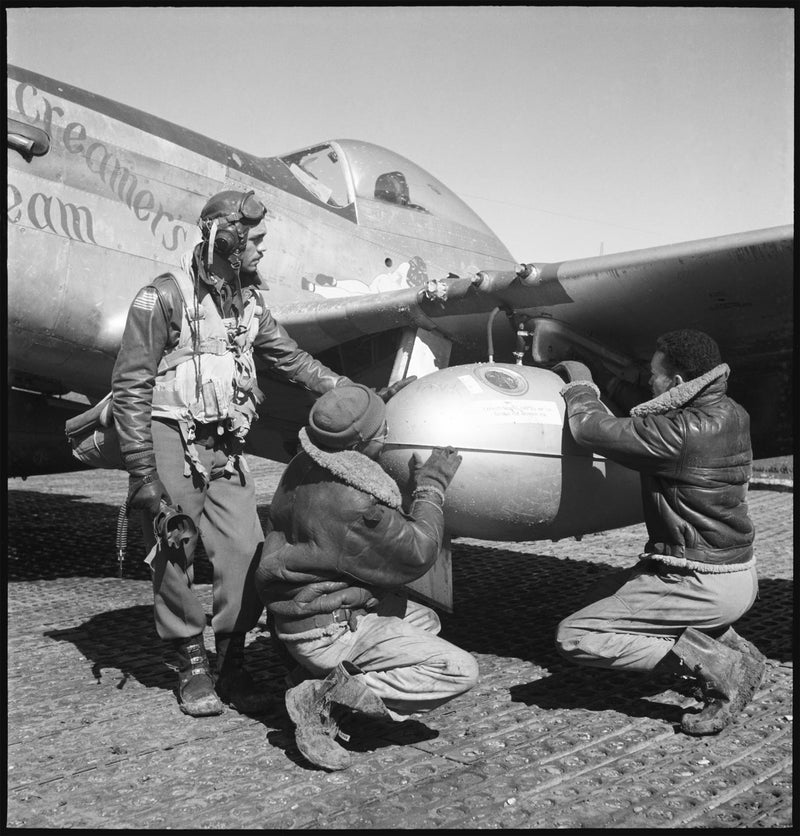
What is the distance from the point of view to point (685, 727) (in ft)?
10.1

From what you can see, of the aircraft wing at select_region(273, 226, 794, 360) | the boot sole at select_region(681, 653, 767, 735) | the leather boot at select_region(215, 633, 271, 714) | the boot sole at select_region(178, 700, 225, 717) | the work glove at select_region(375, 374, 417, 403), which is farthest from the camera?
the work glove at select_region(375, 374, 417, 403)

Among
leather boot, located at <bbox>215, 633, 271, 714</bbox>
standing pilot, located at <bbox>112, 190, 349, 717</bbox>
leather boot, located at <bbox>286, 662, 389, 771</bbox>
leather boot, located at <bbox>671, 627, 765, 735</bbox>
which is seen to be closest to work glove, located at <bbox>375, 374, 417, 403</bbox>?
standing pilot, located at <bbox>112, 190, 349, 717</bbox>

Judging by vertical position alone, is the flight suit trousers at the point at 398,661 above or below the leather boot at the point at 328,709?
above

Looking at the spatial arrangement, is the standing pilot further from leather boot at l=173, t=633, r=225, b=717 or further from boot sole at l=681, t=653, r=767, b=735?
boot sole at l=681, t=653, r=767, b=735

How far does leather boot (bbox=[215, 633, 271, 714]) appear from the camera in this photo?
136 inches

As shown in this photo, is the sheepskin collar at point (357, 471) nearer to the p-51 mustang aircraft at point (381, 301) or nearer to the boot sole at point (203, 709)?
the p-51 mustang aircraft at point (381, 301)

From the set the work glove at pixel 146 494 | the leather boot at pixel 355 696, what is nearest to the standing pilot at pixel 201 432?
the work glove at pixel 146 494

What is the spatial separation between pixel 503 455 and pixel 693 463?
2.38ft

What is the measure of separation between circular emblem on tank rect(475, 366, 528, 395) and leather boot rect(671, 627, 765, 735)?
116 cm

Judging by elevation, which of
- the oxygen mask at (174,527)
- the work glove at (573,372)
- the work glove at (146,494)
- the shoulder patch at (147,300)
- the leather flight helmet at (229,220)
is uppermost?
the leather flight helmet at (229,220)

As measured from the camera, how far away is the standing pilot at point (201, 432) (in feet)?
11.1

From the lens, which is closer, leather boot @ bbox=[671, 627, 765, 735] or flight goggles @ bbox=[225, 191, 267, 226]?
leather boot @ bbox=[671, 627, 765, 735]

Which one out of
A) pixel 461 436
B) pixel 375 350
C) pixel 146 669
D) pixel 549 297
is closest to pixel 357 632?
pixel 461 436

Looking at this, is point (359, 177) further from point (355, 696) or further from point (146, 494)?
point (355, 696)
